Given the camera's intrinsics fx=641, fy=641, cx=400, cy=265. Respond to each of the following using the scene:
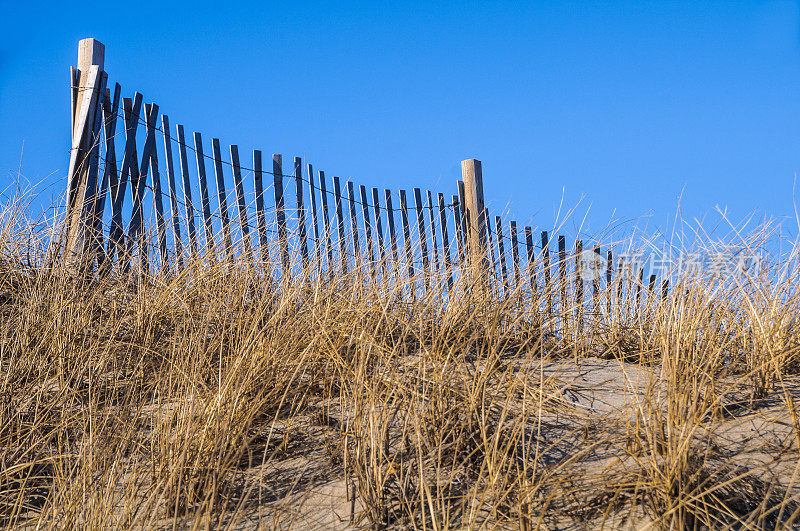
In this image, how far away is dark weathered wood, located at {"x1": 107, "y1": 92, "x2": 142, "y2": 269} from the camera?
433 centimetres

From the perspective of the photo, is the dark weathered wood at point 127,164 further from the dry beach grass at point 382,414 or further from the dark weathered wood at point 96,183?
the dry beach grass at point 382,414

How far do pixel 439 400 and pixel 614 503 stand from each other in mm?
550

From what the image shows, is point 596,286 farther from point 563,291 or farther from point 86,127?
point 86,127

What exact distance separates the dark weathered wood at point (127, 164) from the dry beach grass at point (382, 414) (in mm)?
972

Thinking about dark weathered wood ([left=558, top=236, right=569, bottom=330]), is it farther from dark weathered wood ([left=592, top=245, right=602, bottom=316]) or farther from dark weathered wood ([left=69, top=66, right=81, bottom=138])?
dark weathered wood ([left=69, top=66, right=81, bottom=138])

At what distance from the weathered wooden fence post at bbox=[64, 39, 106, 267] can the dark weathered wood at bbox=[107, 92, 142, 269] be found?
0.15 m

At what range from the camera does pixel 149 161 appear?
4.62m

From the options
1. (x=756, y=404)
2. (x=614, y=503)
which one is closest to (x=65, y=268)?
(x=614, y=503)

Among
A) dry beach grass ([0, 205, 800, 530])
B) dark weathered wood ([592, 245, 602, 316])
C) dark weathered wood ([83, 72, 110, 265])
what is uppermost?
dark weathered wood ([83, 72, 110, 265])

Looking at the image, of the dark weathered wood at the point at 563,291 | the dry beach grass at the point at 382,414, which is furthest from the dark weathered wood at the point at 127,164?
the dark weathered wood at the point at 563,291

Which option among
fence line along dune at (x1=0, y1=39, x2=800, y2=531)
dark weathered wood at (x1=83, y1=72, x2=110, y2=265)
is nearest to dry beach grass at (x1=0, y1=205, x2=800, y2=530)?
fence line along dune at (x1=0, y1=39, x2=800, y2=531)

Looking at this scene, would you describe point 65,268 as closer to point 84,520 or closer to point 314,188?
point 84,520

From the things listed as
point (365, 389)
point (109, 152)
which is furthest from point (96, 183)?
point (365, 389)

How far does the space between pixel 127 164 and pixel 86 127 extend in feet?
1.14
